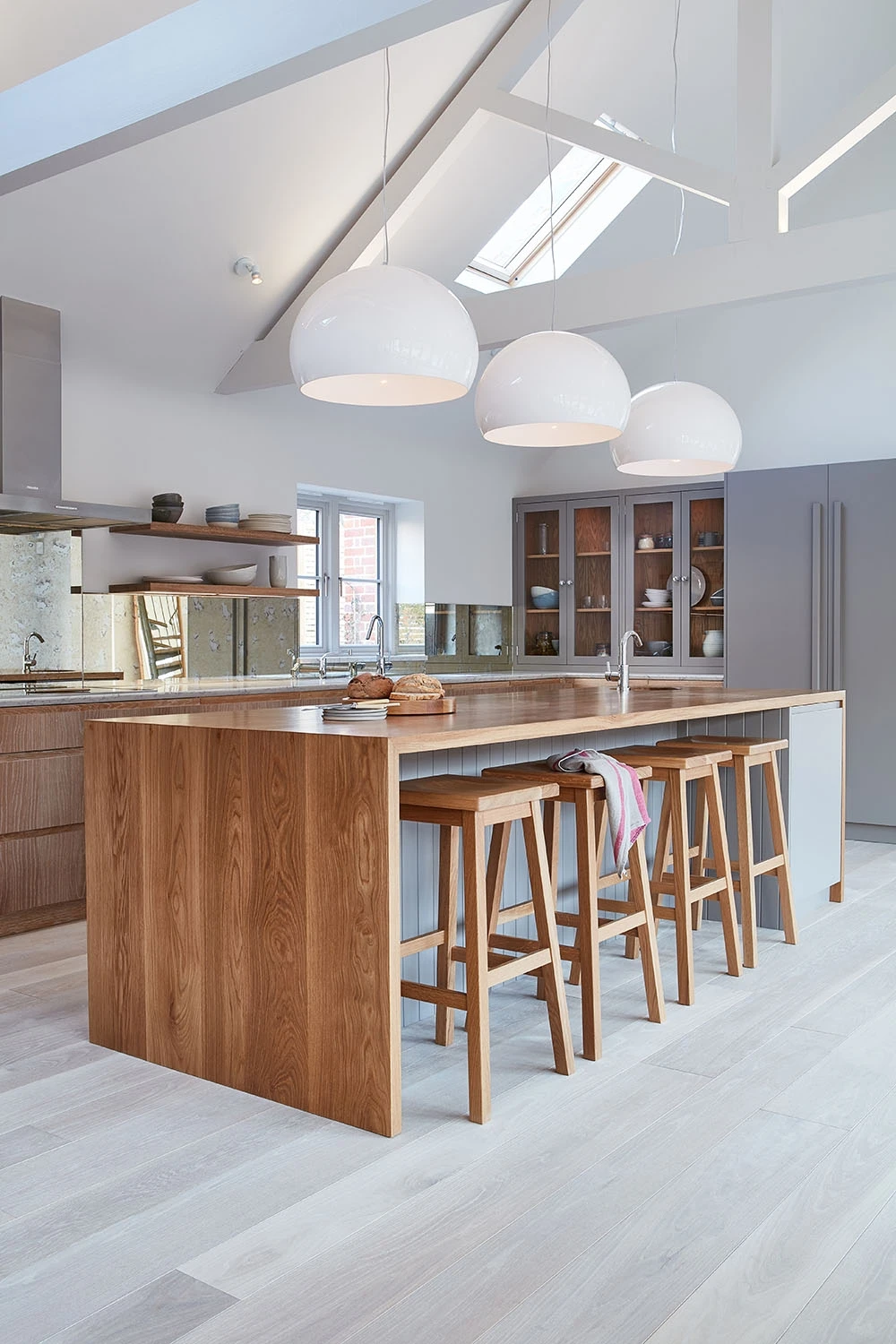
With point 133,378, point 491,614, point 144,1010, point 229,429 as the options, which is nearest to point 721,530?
point 491,614

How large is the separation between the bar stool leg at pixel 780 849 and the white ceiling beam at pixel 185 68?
254 cm

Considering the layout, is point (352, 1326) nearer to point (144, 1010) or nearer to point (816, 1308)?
point (816, 1308)

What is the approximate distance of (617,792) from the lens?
297 cm

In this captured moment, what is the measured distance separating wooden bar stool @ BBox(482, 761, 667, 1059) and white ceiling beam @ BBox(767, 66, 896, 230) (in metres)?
2.52

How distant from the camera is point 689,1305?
1.74m

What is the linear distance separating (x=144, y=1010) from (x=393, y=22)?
2.28m

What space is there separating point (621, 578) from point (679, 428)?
4062 mm

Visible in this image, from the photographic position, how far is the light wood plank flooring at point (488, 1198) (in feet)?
5.65

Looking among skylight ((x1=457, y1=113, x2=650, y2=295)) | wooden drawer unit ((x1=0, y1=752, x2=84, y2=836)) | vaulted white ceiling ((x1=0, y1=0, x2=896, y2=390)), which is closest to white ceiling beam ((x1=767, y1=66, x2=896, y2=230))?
vaulted white ceiling ((x1=0, y1=0, x2=896, y2=390))

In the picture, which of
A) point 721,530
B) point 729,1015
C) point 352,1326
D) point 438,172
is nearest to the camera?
point 352,1326

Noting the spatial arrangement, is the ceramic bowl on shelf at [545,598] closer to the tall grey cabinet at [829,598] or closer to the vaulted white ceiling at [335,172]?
the tall grey cabinet at [829,598]

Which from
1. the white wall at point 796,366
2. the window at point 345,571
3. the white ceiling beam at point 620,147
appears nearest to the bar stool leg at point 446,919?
the white ceiling beam at point 620,147

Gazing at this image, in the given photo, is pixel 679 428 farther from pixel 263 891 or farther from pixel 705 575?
pixel 705 575

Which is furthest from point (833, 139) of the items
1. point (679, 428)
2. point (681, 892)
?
point (681, 892)
